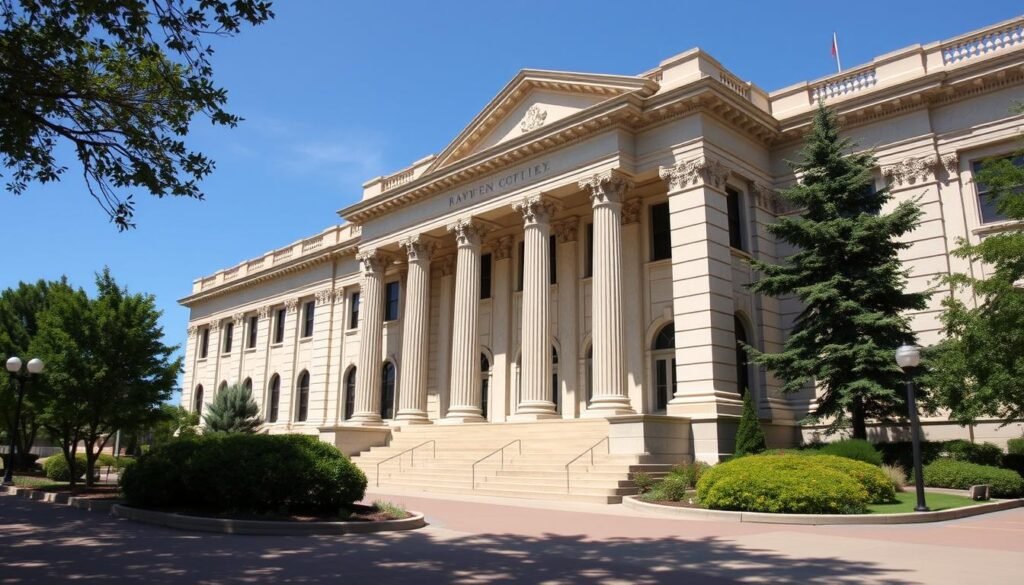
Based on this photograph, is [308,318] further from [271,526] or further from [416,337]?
[271,526]

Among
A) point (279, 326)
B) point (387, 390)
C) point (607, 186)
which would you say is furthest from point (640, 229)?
point (279, 326)

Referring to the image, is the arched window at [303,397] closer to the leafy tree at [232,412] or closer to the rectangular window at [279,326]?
the rectangular window at [279,326]

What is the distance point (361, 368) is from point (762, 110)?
19.6 metres

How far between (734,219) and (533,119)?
8.35 metres

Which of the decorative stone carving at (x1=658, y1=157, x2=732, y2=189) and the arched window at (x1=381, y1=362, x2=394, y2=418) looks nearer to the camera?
the decorative stone carving at (x1=658, y1=157, x2=732, y2=189)

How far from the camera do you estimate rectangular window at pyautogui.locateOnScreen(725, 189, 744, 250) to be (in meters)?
25.9

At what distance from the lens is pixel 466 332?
29422mm

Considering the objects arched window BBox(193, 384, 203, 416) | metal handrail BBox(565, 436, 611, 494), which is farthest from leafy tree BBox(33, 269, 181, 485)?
arched window BBox(193, 384, 203, 416)

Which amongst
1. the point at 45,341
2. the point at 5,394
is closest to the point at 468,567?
the point at 45,341

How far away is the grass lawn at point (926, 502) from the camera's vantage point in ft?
47.4

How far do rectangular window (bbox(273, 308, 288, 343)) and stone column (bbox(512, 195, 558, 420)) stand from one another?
23.8 meters

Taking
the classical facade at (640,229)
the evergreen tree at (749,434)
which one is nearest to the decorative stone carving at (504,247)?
the classical facade at (640,229)

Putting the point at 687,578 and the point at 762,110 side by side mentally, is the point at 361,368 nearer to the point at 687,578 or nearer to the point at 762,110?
the point at 762,110

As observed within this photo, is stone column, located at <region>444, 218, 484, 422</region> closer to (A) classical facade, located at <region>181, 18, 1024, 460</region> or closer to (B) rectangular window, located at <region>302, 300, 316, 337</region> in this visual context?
(A) classical facade, located at <region>181, 18, 1024, 460</region>
